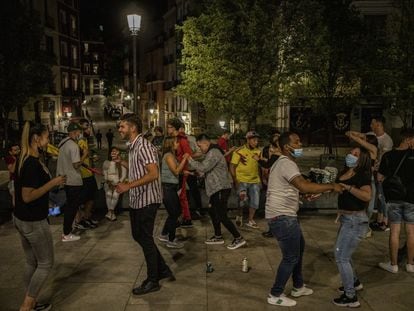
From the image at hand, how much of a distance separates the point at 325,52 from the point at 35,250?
14638mm

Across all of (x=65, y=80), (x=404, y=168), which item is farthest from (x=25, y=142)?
(x=65, y=80)

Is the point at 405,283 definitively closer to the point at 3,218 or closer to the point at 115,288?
the point at 115,288

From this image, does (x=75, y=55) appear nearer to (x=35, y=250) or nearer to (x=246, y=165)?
(x=246, y=165)

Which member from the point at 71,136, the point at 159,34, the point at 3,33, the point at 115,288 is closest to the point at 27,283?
the point at 115,288

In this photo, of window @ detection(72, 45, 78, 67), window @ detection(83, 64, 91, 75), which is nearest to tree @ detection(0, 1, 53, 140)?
window @ detection(72, 45, 78, 67)

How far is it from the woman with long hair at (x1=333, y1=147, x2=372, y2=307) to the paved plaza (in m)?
0.39

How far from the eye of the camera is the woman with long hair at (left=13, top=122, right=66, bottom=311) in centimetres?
459

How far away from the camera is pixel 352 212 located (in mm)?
4914

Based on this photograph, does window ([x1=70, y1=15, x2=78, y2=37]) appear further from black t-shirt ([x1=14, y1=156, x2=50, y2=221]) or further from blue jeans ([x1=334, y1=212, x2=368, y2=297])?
blue jeans ([x1=334, y1=212, x2=368, y2=297])

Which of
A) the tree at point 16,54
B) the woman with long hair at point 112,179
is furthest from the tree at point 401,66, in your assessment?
the tree at point 16,54

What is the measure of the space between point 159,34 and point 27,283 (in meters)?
48.6

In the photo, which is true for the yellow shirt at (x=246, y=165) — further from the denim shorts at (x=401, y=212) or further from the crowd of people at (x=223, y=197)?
the denim shorts at (x=401, y=212)

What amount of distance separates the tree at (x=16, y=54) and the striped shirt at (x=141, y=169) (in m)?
20.3

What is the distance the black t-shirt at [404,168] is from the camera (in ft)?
19.3
